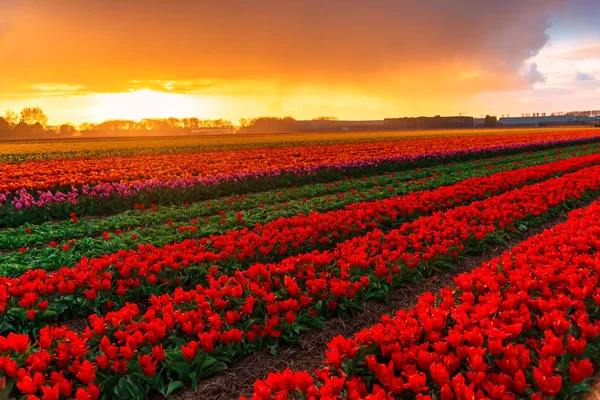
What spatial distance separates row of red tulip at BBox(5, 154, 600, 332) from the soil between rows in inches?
77.0

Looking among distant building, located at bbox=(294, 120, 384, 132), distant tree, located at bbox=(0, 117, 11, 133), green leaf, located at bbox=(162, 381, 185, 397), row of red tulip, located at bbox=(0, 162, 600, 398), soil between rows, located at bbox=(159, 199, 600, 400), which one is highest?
distant tree, located at bbox=(0, 117, 11, 133)

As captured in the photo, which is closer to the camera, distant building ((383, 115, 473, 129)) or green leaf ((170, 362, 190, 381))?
green leaf ((170, 362, 190, 381))

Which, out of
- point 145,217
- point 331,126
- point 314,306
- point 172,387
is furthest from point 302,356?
point 331,126

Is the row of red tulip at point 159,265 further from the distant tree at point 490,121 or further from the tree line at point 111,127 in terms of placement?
the distant tree at point 490,121

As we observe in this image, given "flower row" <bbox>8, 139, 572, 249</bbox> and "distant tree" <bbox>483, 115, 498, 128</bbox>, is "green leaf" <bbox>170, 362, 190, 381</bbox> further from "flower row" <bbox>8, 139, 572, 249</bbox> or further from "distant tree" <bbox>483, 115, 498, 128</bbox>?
"distant tree" <bbox>483, 115, 498, 128</bbox>

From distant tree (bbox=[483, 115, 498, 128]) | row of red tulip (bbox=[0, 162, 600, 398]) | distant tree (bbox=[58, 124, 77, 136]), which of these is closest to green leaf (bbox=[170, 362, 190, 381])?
row of red tulip (bbox=[0, 162, 600, 398])

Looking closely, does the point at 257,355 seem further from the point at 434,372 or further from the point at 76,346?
the point at 434,372

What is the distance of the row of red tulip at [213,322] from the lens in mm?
3771

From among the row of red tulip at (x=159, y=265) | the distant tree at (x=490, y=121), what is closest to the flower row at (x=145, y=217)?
the row of red tulip at (x=159, y=265)

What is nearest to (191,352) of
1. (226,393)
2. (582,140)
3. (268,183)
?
(226,393)

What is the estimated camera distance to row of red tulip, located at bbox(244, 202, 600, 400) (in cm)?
311

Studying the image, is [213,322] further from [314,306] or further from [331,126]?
[331,126]

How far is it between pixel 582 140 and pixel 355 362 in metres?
44.3

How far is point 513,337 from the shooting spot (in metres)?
3.73
